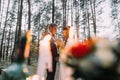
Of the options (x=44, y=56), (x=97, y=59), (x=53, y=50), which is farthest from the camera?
(x=53, y=50)

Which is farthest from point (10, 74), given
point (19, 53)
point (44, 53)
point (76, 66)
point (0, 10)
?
point (0, 10)

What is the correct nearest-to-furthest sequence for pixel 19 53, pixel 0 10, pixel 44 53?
1. pixel 19 53
2. pixel 44 53
3. pixel 0 10

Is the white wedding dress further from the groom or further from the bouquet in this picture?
the bouquet

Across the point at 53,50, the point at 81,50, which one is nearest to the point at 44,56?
the point at 53,50

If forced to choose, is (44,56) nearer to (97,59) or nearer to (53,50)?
(53,50)

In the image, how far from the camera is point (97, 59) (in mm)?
876

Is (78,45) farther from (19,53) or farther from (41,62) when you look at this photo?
(41,62)

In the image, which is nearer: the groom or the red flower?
the red flower

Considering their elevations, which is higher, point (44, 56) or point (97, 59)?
point (97, 59)

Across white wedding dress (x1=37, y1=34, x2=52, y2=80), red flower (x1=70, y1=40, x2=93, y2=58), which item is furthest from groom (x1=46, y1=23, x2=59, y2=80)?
red flower (x1=70, y1=40, x2=93, y2=58)

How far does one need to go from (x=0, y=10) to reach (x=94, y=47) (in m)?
39.4

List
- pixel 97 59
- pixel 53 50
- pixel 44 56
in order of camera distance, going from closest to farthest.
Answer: pixel 97 59
pixel 44 56
pixel 53 50

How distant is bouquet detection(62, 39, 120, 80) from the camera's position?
0.87m

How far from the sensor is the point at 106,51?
87 cm
